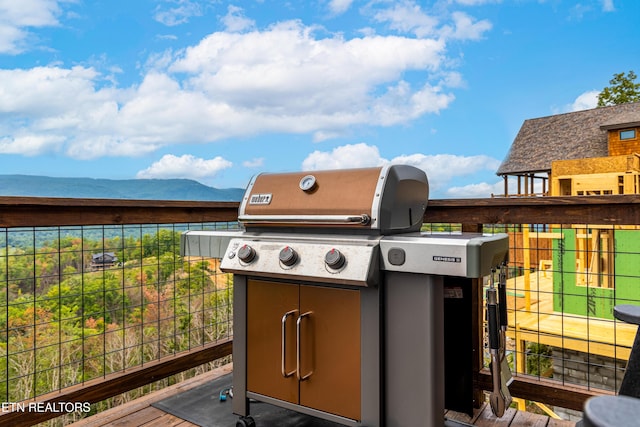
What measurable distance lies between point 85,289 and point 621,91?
21582 millimetres

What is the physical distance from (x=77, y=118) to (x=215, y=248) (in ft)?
68.7

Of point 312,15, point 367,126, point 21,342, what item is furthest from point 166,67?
point 21,342

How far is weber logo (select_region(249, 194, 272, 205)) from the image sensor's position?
1811 millimetres

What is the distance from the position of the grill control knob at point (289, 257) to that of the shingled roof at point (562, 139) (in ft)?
50.5

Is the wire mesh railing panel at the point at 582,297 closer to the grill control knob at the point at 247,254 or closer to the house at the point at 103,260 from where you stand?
the grill control knob at the point at 247,254

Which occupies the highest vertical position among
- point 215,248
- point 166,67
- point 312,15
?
point 312,15

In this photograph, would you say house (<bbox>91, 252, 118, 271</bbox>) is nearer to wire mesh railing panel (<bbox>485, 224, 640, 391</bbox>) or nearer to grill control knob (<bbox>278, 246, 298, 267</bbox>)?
grill control knob (<bbox>278, 246, 298, 267</bbox>)

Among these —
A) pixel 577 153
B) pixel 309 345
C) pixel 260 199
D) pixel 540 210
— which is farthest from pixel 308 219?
pixel 577 153

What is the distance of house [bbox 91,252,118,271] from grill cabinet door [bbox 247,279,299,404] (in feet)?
3.41

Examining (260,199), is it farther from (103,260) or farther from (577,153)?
(577,153)

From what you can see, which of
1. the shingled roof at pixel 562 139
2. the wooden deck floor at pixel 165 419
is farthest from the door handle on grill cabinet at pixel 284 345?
the shingled roof at pixel 562 139

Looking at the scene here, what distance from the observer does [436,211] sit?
7.13ft

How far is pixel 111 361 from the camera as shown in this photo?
3434 millimetres

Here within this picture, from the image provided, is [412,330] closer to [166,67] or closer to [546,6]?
[166,67]
